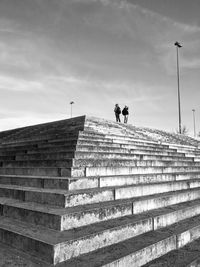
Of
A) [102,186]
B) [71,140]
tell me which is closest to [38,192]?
[102,186]

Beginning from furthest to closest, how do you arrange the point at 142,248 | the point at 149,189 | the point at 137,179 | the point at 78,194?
the point at 137,179 → the point at 149,189 → the point at 78,194 → the point at 142,248

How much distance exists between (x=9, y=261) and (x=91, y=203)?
5.64ft

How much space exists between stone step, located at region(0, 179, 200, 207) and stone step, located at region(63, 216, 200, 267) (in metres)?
0.99

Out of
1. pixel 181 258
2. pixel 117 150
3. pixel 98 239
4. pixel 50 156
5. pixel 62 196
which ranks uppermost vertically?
pixel 117 150

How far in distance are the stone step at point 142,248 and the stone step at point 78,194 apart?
0.99m

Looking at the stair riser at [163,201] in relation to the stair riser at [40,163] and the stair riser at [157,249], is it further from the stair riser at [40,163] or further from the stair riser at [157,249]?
the stair riser at [40,163]

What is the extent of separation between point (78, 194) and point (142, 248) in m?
1.37

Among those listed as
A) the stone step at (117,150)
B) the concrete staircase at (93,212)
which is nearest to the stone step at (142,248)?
the concrete staircase at (93,212)

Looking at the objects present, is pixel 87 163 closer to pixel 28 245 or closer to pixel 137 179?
pixel 137 179

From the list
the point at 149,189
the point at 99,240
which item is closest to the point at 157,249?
the point at 99,240

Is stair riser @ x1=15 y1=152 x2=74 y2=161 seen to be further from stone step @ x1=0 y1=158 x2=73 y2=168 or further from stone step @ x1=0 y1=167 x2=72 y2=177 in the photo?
stone step @ x1=0 y1=167 x2=72 y2=177

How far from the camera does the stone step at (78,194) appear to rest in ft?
13.7

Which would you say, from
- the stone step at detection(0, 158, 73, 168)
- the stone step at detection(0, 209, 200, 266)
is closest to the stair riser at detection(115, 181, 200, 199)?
the stone step at detection(0, 209, 200, 266)

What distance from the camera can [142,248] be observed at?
3396 mm
